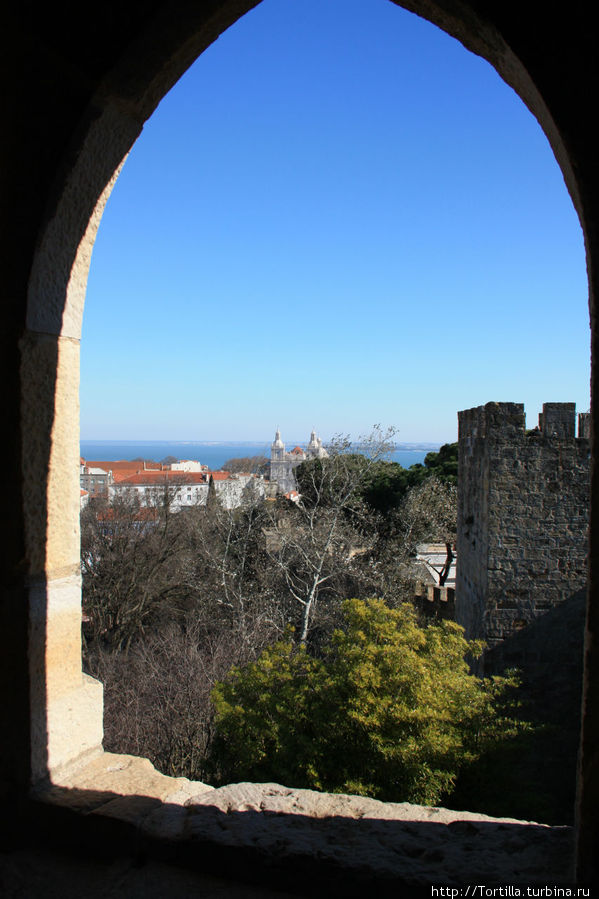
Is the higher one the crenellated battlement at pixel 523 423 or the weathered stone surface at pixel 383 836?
the crenellated battlement at pixel 523 423

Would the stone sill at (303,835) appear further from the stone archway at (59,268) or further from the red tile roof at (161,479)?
the red tile roof at (161,479)

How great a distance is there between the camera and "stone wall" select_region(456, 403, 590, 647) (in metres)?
7.46

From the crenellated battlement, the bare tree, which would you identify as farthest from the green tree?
the bare tree

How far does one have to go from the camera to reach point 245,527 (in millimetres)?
17672

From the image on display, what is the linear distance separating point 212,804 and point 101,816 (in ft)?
1.11

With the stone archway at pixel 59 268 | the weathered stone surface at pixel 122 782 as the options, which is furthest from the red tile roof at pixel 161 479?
the stone archway at pixel 59 268

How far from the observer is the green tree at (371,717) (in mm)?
5090

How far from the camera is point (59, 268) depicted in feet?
5.82

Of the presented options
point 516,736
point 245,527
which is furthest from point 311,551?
point 516,736

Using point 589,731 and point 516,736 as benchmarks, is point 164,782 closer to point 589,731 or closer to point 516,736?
point 589,731

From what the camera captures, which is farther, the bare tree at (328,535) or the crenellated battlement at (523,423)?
the bare tree at (328,535)

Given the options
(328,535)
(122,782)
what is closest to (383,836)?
(122,782)

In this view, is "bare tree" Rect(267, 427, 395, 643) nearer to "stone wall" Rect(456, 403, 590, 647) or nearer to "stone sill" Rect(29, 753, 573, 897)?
"stone wall" Rect(456, 403, 590, 647)

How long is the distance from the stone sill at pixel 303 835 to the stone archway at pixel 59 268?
22 cm
